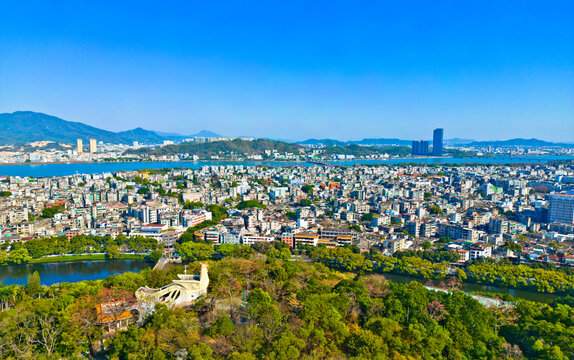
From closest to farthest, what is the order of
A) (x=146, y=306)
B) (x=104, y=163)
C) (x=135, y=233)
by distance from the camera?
(x=146, y=306)
(x=135, y=233)
(x=104, y=163)

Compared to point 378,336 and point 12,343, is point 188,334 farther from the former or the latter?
point 378,336

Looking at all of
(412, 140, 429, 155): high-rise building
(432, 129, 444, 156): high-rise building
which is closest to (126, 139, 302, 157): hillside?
(412, 140, 429, 155): high-rise building

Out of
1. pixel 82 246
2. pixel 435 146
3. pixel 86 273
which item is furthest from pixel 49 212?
pixel 435 146

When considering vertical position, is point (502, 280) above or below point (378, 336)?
below

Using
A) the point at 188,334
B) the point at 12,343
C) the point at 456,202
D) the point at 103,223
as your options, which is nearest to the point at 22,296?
the point at 12,343

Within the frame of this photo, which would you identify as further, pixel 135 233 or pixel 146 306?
pixel 135 233

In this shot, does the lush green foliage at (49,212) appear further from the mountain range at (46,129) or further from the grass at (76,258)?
the mountain range at (46,129)

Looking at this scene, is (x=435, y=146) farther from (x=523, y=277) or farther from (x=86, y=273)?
(x=86, y=273)
